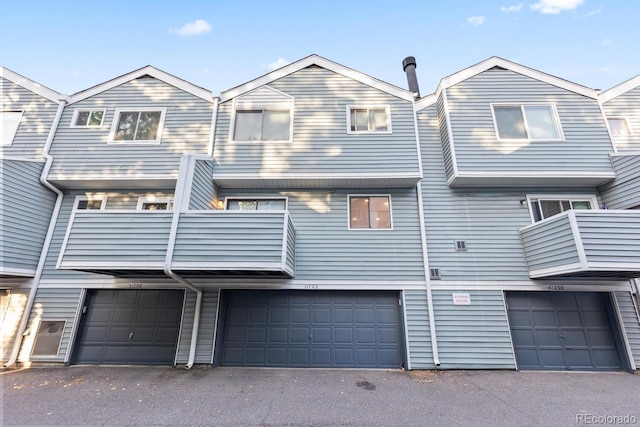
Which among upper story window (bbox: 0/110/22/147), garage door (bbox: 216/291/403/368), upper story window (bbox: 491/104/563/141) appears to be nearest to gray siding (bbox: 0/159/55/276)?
upper story window (bbox: 0/110/22/147)

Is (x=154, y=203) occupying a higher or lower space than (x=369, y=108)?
lower

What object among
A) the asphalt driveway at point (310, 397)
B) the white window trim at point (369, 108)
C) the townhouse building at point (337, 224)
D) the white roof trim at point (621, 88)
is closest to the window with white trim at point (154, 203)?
the townhouse building at point (337, 224)

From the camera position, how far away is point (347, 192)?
24.6ft

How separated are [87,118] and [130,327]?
630 cm

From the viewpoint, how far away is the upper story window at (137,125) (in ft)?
25.4

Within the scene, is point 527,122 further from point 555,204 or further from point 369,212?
point 369,212

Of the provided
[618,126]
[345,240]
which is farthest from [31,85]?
[618,126]

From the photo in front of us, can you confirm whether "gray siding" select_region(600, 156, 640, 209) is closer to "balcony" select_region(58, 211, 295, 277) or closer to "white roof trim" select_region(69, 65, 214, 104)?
"balcony" select_region(58, 211, 295, 277)

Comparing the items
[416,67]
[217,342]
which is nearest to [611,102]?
[416,67]

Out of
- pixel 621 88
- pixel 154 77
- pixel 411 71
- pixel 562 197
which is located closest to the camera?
pixel 562 197

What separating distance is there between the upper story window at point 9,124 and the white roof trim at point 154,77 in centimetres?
159

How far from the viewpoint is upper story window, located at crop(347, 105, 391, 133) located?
7.68m

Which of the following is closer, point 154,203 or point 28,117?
point 154,203

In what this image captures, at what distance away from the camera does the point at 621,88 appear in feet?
26.7
